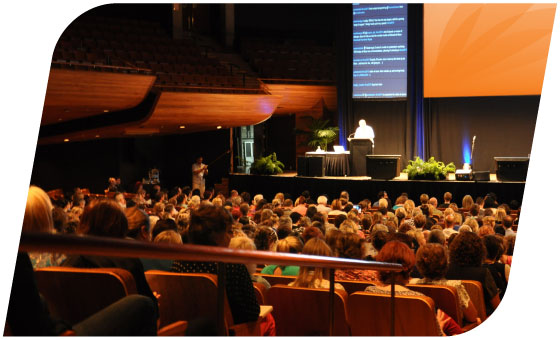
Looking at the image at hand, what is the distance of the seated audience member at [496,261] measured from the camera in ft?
13.9

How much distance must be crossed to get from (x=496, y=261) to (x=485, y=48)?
10145 mm

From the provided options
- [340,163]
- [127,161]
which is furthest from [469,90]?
[127,161]

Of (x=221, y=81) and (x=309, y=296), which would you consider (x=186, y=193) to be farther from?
(x=309, y=296)

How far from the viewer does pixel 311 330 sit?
3.01m

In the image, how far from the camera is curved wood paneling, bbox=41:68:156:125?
32.1 ft

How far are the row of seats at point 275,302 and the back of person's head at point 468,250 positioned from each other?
0.32 metres

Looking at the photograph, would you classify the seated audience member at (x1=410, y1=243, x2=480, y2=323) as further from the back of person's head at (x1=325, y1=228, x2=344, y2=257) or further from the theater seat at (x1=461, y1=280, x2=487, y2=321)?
the back of person's head at (x1=325, y1=228, x2=344, y2=257)

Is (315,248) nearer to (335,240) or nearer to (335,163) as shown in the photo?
(335,240)

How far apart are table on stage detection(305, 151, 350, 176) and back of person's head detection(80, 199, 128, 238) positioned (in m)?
11.2

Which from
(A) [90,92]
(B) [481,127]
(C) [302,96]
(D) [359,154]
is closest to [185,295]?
(A) [90,92]

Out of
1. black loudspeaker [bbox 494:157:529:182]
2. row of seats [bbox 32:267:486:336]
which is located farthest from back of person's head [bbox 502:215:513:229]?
black loudspeaker [bbox 494:157:529:182]

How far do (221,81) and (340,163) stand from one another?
11.5 ft

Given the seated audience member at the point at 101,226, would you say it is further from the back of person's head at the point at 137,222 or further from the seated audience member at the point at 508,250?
the seated audience member at the point at 508,250

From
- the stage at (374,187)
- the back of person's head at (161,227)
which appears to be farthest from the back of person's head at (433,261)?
the stage at (374,187)
